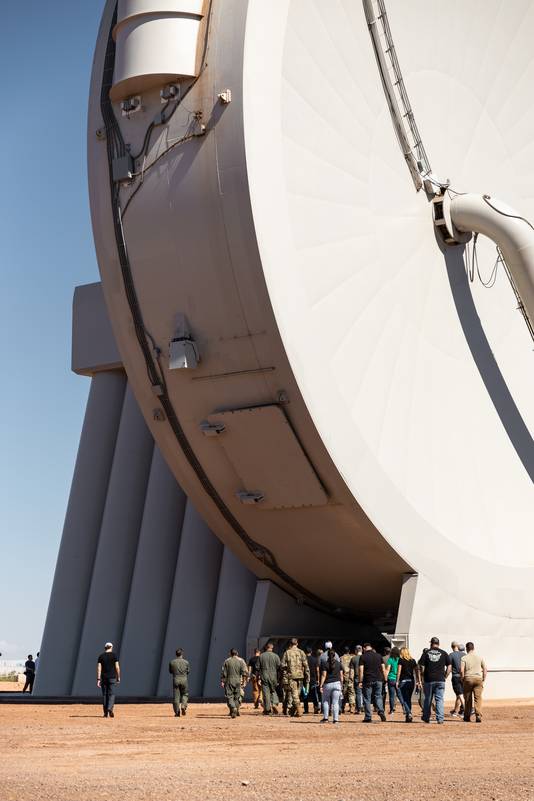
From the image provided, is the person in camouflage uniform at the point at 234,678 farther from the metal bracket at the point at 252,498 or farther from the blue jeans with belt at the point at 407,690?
the metal bracket at the point at 252,498

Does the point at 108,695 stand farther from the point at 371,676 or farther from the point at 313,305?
the point at 313,305

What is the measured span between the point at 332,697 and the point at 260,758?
261 inches

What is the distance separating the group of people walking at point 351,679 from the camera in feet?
66.9

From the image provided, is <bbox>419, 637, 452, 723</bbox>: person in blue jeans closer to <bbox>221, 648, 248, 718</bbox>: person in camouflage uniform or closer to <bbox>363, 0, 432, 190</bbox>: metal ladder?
<bbox>221, 648, 248, 718</bbox>: person in camouflage uniform

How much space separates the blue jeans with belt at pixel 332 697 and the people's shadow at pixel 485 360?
36.7 feet

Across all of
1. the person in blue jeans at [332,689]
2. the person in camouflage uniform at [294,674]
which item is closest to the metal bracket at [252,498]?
the person in camouflage uniform at [294,674]

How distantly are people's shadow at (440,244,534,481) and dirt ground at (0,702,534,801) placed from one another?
968 cm

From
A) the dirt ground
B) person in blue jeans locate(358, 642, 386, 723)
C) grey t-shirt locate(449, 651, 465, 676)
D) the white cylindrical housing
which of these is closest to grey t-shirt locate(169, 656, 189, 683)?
the dirt ground

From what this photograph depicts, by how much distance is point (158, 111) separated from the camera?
76.4 ft

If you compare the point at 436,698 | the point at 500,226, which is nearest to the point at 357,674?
the point at 436,698

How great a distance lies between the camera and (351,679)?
23.8 m

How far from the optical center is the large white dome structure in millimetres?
22547

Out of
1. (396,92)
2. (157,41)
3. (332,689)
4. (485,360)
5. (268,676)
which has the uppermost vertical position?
(396,92)

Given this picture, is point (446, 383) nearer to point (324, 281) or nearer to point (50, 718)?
point (324, 281)
